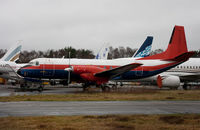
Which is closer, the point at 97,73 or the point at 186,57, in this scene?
the point at 97,73

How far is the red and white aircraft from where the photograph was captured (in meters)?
24.9

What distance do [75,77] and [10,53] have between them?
67.7 ft

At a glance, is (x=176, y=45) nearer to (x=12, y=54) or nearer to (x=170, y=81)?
(x=170, y=81)

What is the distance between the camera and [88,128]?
25.3 feet

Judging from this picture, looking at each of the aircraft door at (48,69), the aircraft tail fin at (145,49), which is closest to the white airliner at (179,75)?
the aircraft tail fin at (145,49)

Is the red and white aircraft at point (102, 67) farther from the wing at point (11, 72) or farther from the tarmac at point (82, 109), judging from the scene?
the tarmac at point (82, 109)

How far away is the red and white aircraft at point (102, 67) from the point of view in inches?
981

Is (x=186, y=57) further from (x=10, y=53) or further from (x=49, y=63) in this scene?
(x=10, y=53)

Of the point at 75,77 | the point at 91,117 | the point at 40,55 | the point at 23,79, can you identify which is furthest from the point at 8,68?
the point at 40,55

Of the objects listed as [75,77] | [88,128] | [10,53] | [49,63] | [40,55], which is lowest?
[88,128]

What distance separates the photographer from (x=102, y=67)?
27.4m

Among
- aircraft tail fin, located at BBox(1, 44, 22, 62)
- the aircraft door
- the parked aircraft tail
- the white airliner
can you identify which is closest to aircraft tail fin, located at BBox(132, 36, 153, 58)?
the white airliner

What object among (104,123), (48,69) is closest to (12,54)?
(48,69)

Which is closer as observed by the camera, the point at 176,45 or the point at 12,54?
the point at 176,45
